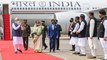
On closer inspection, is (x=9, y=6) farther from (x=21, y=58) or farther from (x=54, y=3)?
(x=21, y=58)

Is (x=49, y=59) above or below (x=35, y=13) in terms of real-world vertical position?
below

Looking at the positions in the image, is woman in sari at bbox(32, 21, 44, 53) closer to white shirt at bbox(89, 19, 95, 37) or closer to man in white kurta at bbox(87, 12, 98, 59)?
man in white kurta at bbox(87, 12, 98, 59)

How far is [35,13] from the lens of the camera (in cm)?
Result: 3044

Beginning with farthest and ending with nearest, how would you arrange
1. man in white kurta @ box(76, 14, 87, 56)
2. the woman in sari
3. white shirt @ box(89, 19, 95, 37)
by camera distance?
the woman in sari, man in white kurta @ box(76, 14, 87, 56), white shirt @ box(89, 19, 95, 37)

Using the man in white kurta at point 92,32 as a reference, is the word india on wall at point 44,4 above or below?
above

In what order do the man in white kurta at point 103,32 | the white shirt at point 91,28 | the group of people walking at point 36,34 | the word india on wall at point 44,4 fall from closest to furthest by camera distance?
the man in white kurta at point 103,32
the white shirt at point 91,28
the group of people walking at point 36,34
the word india on wall at point 44,4

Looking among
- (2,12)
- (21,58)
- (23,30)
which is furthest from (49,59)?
(2,12)

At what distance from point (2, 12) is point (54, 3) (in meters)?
4.06

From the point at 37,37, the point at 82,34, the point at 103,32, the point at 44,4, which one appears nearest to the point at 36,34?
the point at 37,37

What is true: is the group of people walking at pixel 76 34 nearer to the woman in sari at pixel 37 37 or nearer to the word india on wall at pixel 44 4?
the woman in sari at pixel 37 37

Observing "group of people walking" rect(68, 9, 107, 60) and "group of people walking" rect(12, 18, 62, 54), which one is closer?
"group of people walking" rect(68, 9, 107, 60)

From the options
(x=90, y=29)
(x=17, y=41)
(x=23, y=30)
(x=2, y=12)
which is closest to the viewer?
(x=90, y=29)

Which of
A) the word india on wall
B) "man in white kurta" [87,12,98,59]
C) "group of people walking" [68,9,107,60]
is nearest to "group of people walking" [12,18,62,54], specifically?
"group of people walking" [68,9,107,60]

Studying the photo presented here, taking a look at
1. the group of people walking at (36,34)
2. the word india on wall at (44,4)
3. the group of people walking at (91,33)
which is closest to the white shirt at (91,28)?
the group of people walking at (91,33)
